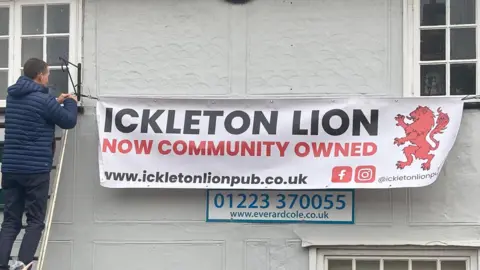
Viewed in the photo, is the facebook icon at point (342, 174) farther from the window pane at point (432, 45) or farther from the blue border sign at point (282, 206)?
the window pane at point (432, 45)

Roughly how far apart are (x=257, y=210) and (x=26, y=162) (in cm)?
206

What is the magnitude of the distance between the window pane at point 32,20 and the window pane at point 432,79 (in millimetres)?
3648

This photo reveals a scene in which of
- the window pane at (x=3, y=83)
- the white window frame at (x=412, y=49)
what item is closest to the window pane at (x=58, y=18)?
the window pane at (x=3, y=83)

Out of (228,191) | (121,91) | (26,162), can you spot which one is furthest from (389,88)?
(26,162)

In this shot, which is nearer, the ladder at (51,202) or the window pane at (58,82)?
the ladder at (51,202)

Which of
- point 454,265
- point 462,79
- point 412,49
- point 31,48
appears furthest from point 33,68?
point 454,265

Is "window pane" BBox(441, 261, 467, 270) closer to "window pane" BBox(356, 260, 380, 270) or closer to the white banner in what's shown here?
"window pane" BBox(356, 260, 380, 270)

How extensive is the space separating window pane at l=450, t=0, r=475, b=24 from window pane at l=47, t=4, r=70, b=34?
3615mm

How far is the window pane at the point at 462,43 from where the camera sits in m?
6.46

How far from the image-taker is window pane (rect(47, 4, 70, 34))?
6840mm

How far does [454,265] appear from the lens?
6348mm

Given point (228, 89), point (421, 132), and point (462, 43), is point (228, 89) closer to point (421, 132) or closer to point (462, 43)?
point (421, 132)

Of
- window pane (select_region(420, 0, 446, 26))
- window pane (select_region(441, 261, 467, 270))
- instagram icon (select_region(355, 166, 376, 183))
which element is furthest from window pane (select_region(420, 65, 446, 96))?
window pane (select_region(441, 261, 467, 270))

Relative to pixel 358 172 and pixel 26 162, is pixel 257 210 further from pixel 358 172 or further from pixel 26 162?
pixel 26 162
